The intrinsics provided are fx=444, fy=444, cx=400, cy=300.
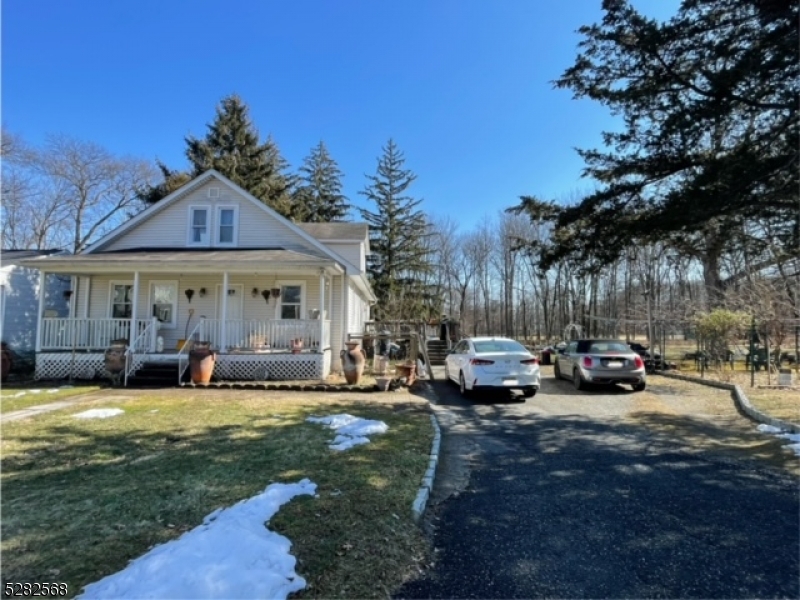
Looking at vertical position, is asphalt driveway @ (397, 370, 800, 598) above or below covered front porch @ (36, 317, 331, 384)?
below

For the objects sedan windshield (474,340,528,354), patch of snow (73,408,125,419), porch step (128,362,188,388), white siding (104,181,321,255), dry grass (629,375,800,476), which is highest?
white siding (104,181,321,255)

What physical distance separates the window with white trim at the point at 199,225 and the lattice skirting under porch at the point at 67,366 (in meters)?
5.06

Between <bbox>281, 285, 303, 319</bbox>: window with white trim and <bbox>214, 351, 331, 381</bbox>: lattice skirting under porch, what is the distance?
2.61 meters

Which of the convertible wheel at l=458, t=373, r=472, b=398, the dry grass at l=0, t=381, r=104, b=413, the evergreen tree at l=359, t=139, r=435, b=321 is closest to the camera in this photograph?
the dry grass at l=0, t=381, r=104, b=413

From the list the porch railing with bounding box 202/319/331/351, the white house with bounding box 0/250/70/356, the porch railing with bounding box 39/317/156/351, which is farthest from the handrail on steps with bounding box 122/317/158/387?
the white house with bounding box 0/250/70/356

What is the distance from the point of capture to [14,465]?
17.5ft

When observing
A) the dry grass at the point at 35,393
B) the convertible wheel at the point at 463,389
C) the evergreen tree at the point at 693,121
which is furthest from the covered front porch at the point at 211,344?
the evergreen tree at the point at 693,121

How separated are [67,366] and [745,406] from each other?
708 inches

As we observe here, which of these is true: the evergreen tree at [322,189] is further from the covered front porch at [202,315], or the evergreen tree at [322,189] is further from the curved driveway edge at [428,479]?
the curved driveway edge at [428,479]

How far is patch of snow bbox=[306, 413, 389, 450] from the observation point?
21.4ft

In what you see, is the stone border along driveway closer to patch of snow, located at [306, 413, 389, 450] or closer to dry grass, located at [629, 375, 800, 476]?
dry grass, located at [629, 375, 800, 476]

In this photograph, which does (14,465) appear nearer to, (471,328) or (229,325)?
(229,325)

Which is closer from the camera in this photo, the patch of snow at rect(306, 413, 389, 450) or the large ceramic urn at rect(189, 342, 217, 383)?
the patch of snow at rect(306, 413, 389, 450)

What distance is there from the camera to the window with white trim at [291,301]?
16.0 metres
